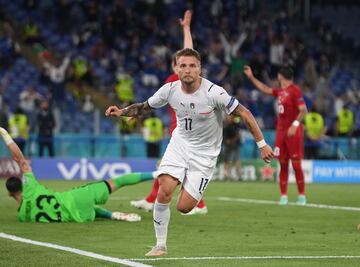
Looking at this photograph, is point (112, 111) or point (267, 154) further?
point (112, 111)

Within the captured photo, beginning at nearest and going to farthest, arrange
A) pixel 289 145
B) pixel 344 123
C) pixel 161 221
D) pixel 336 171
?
pixel 161 221 < pixel 289 145 < pixel 336 171 < pixel 344 123

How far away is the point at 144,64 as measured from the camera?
122 feet

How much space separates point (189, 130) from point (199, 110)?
13.8 inches

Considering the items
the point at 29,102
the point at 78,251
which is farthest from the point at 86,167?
the point at 78,251

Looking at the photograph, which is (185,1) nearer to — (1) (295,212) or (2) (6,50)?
(2) (6,50)

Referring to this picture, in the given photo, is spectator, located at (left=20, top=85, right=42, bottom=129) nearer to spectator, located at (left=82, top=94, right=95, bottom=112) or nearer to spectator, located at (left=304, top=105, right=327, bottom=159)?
spectator, located at (left=82, top=94, right=95, bottom=112)

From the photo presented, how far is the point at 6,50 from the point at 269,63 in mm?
9733

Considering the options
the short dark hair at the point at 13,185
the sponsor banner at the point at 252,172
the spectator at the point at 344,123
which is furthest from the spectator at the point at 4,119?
the short dark hair at the point at 13,185

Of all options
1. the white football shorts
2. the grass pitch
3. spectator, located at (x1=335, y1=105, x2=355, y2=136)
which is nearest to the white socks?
the grass pitch

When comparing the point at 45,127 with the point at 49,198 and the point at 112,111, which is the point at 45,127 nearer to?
the point at 49,198

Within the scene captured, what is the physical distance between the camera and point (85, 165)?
31.0 m

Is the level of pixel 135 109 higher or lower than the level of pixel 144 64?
lower

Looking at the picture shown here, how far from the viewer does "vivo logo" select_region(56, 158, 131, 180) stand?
3078 centimetres

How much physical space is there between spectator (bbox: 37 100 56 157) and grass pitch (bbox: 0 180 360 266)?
32.5 feet
